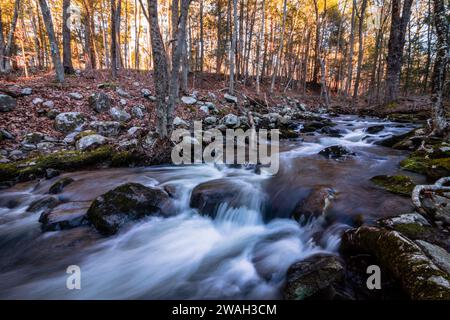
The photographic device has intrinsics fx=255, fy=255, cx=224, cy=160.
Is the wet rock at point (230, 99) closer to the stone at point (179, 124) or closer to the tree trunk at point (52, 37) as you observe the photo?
the stone at point (179, 124)

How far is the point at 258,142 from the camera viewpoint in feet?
33.6

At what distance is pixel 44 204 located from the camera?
206 inches

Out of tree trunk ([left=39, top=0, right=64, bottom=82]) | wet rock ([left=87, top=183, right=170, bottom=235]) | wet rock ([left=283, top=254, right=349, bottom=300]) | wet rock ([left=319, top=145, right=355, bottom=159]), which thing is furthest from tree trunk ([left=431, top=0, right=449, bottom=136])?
tree trunk ([left=39, top=0, right=64, bottom=82])

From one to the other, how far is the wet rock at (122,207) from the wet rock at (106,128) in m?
5.04

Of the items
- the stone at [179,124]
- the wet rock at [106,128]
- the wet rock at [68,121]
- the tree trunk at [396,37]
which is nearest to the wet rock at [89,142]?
the wet rock at [106,128]

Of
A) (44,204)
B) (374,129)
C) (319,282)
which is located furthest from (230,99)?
(319,282)

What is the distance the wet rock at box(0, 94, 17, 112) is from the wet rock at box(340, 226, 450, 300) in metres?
10.9

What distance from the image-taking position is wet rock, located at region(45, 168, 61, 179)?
652 cm

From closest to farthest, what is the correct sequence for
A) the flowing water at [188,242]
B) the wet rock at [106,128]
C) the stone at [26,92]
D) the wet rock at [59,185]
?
1. the flowing water at [188,242]
2. the wet rock at [59,185]
3. the wet rock at [106,128]
4. the stone at [26,92]

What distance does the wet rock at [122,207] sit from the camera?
173 inches

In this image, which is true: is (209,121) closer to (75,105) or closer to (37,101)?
(75,105)

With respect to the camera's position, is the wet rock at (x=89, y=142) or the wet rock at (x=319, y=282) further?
the wet rock at (x=89, y=142)

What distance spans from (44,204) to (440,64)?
9658mm
